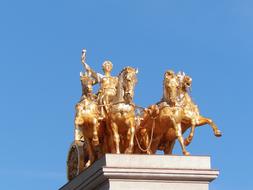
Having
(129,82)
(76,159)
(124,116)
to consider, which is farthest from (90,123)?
(76,159)

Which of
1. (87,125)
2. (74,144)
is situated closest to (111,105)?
(87,125)

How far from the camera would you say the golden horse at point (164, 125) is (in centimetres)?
3488

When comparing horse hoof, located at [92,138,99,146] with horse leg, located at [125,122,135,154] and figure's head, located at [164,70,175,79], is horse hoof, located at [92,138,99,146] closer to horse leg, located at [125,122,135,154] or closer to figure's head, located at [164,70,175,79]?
horse leg, located at [125,122,135,154]

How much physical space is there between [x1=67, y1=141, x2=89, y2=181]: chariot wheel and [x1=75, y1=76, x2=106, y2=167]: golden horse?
2.43 ft

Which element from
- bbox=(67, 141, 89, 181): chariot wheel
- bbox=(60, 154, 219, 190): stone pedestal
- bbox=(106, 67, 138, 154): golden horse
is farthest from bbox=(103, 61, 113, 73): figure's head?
bbox=(60, 154, 219, 190): stone pedestal

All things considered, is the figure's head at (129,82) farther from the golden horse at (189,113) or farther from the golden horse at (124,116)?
the golden horse at (189,113)

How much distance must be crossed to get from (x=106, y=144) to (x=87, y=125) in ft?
2.89

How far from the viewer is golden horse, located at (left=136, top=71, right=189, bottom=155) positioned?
34.9m

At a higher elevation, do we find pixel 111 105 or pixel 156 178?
pixel 111 105

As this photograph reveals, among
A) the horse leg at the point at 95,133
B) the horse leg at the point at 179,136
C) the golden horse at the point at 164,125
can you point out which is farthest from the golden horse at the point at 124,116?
the horse leg at the point at 179,136

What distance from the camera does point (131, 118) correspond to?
3475 cm

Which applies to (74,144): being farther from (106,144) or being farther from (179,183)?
(179,183)

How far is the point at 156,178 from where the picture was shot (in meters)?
34.0

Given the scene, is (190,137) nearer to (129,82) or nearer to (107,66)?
(129,82)
